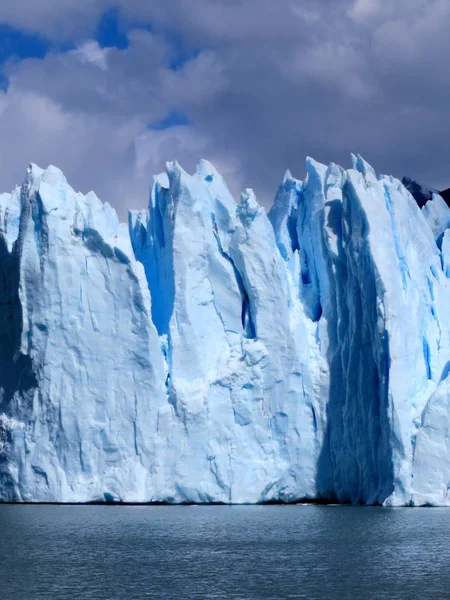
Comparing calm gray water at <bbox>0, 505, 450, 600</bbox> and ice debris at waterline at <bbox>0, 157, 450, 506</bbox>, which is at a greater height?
ice debris at waterline at <bbox>0, 157, 450, 506</bbox>

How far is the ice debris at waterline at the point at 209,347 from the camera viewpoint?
23.8 meters

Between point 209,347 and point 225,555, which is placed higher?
point 209,347

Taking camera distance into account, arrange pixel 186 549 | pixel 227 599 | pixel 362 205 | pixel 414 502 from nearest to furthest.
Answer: pixel 227 599 → pixel 186 549 → pixel 414 502 → pixel 362 205

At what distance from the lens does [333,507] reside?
24141 mm

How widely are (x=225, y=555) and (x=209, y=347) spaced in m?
9.68

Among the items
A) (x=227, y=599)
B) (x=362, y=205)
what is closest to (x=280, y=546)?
(x=227, y=599)

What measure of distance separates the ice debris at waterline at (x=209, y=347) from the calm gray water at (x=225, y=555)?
175 centimetres

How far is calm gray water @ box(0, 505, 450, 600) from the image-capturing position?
1284 cm

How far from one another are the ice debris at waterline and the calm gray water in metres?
1.75

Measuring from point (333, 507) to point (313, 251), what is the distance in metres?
6.23

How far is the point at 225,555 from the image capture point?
15656 millimetres

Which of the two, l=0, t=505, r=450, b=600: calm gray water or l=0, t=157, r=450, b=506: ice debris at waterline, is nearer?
l=0, t=505, r=450, b=600: calm gray water

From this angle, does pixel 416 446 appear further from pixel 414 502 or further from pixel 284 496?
pixel 284 496

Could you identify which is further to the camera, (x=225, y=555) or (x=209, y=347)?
(x=209, y=347)
